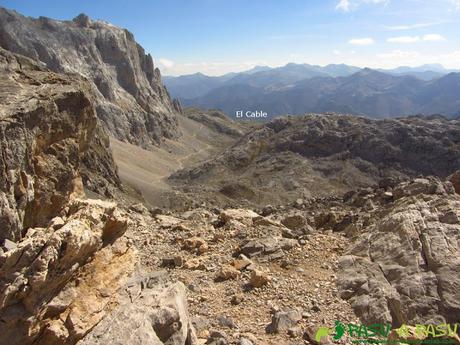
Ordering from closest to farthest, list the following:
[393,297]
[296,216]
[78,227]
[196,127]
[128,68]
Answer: [78,227], [393,297], [296,216], [128,68], [196,127]

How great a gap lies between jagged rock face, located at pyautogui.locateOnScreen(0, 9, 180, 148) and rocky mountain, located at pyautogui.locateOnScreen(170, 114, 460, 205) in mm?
36810

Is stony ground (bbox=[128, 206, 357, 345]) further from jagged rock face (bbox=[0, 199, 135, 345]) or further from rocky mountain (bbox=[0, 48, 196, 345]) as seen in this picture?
jagged rock face (bbox=[0, 199, 135, 345])

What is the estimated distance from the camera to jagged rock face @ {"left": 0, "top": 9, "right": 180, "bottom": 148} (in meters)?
119

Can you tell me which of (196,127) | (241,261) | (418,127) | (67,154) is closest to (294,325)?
(241,261)

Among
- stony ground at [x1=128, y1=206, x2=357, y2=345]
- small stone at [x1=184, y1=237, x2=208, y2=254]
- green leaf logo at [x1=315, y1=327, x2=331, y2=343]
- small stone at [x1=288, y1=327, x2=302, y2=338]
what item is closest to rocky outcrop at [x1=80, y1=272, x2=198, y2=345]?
stony ground at [x1=128, y1=206, x2=357, y2=345]

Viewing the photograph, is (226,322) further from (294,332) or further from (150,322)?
(150,322)

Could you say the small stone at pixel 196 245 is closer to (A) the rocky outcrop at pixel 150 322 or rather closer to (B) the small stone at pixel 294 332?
(B) the small stone at pixel 294 332

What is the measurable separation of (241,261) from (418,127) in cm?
10387

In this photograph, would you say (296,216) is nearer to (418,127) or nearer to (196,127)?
(418,127)

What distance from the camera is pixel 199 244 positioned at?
61.1 ft

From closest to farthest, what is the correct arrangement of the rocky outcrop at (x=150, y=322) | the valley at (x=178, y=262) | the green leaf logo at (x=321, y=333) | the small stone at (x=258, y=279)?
the rocky outcrop at (x=150, y=322), the valley at (x=178, y=262), the green leaf logo at (x=321, y=333), the small stone at (x=258, y=279)

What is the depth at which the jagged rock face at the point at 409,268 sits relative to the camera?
41.1 ft

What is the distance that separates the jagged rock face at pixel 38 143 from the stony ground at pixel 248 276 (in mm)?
4519

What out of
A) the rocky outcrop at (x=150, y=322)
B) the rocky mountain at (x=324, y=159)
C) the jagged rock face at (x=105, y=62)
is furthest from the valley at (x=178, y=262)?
the jagged rock face at (x=105, y=62)
